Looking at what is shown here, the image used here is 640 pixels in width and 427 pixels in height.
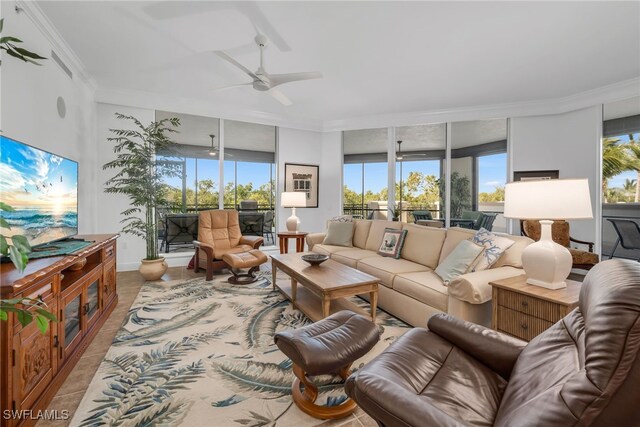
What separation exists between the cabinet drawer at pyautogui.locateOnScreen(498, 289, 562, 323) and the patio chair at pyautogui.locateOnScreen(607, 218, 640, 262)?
3725 millimetres

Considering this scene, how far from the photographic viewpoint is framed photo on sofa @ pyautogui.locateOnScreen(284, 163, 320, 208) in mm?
6277

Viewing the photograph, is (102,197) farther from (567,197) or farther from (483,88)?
(483,88)

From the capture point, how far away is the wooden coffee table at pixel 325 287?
2.49m

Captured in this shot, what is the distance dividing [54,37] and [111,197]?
233 cm

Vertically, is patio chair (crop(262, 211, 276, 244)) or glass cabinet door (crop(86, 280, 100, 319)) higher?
patio chair (crop(262, 211, 276, 244))

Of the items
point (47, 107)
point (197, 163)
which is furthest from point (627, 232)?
point (47, 107)

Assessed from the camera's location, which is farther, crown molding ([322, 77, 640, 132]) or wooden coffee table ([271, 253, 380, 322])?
crown molding ([322, 77, 640, 132])

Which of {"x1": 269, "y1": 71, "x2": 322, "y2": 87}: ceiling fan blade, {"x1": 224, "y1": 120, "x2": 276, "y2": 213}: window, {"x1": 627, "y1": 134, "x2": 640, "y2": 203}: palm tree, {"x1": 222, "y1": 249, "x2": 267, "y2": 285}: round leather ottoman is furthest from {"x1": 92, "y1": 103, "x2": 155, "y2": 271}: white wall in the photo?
{"x1": 627, "y1": 134, "x2": 640, "y2": 203}: palm tree

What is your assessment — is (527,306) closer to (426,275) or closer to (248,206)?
(426,275)

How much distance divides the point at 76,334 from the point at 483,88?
5731 millimetres

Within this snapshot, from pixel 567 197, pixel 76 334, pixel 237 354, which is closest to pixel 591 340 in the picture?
pixel 567 197

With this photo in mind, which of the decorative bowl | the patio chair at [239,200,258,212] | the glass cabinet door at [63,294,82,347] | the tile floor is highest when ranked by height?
the patio chair at [239,200,258,212]

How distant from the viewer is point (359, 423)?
1591 mm

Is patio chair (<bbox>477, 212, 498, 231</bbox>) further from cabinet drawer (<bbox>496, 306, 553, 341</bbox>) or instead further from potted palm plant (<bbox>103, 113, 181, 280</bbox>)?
potted palm plant (<bbox>103, 113, 181, 280</bbox>)
